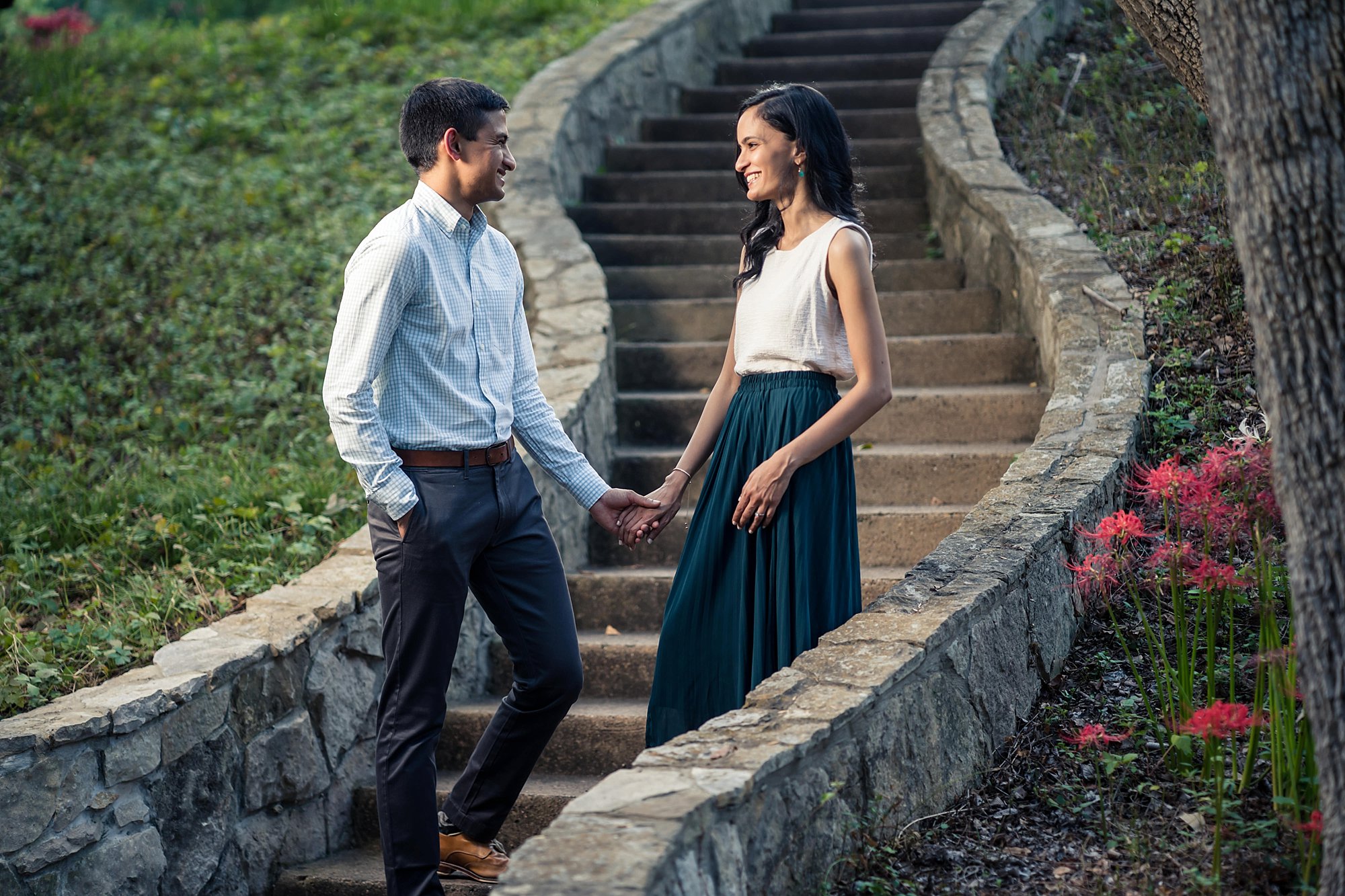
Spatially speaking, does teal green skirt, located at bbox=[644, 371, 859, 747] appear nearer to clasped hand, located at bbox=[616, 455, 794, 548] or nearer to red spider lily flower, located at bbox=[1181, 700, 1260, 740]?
clasped hand, located at bbox=[616, 455, 794, 548]

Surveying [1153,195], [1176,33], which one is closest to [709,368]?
[1153,195]

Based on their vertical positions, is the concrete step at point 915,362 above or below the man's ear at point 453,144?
below

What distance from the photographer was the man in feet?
8.82

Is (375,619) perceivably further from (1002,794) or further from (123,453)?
→ (123,453)

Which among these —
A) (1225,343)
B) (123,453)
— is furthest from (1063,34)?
(123,453)

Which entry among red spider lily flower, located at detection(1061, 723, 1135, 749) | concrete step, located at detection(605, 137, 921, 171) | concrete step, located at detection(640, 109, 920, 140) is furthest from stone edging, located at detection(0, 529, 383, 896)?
concrete step, located at detection(640, 109, 920, 140)

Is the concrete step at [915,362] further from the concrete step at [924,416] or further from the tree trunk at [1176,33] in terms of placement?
the tree trunk at [1176,33]

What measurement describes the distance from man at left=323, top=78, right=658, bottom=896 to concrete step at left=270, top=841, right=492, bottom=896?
0.62 metres

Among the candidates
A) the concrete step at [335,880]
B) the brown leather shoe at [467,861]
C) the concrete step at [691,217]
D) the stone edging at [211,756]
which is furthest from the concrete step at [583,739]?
the concrete step at [691,217]

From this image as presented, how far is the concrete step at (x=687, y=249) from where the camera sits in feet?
22.0

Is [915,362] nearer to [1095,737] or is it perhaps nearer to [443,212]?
[1095,737]

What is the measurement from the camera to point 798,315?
116 inches

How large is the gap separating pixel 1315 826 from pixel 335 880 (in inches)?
Result: 97.0

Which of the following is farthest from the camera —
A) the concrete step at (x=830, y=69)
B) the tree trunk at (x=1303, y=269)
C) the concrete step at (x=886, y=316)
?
the concrete step at (x=830, y=69)
